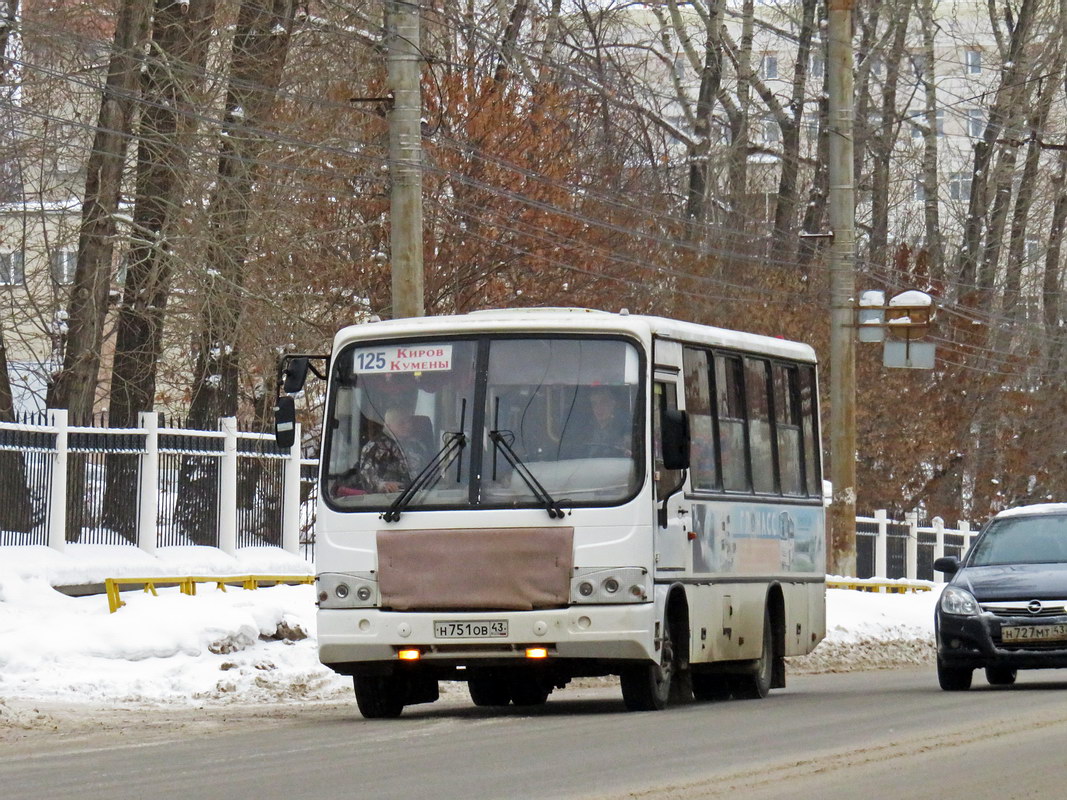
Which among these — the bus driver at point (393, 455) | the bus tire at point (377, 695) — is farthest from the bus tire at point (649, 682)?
the bus driver at point (393, 455)

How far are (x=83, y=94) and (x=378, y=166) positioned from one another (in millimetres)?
5798

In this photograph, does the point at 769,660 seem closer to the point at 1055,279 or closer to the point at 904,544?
the point at 904,544

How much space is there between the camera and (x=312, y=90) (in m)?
30.5

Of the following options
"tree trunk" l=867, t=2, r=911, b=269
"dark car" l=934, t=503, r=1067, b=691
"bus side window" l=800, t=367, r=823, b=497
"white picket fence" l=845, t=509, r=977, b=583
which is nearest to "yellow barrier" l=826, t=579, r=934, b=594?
"white picket fence" l=845, t=509, r=977, b=583

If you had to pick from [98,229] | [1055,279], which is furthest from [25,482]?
[1055,279]

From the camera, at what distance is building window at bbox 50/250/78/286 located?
26.2m

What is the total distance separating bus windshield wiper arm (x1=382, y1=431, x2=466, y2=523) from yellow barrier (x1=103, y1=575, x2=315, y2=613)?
484cm

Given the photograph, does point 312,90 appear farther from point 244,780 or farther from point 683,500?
point 244,780

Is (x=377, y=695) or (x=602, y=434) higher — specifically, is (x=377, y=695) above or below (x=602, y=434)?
below

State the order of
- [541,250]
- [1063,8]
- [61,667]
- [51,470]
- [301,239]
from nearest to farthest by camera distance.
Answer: [61,667], [51,470], [301,239], [541,250], [1063,8]

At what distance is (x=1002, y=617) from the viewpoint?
58.1 ft

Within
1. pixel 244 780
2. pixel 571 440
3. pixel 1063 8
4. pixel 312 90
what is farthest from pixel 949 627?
pixel 1063 8

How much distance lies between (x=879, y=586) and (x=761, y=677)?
61.7ft

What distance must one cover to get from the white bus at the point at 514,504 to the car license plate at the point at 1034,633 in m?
2.94
